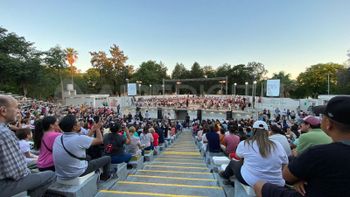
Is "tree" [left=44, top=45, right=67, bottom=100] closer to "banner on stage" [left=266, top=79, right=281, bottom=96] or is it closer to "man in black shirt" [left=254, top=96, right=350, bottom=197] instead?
"banner on stage" [left=266, top=79, right=281, bottom=96]

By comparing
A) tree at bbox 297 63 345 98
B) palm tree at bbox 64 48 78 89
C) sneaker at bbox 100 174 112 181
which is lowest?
sneaker at bbox 100 174 112 181

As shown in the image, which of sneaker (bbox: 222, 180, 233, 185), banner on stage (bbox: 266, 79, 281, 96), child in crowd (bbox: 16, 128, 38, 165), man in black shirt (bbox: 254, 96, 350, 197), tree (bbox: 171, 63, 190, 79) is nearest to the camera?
man in black shirt (bbox: 254, 96, 350, 197)

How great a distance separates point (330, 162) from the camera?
1298 mm

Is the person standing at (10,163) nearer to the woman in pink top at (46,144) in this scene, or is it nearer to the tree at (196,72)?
the woman in pink top at (46,144)

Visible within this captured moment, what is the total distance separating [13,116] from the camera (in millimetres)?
1998

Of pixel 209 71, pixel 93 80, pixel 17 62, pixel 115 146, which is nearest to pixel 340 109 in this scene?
pixel 115 146

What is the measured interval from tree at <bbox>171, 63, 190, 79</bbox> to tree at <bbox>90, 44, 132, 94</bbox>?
1537 cm

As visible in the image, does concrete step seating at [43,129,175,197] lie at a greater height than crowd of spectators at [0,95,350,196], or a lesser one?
lesser

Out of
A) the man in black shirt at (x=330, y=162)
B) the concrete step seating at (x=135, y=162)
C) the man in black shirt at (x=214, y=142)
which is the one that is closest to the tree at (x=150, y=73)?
the man in black shirt at (x=214, y=142)

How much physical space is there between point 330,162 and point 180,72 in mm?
61282

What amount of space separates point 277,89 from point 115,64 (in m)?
37.7

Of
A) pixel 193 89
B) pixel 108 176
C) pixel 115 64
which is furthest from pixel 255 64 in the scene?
pixel 108 176

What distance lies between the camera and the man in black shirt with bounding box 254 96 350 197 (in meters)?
1.29

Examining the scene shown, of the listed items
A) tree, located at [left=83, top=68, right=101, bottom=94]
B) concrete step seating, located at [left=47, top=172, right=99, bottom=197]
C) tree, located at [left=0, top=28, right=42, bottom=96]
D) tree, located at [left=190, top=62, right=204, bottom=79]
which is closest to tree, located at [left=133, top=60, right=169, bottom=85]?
tree, located at [left=190, top=62, right=204, bottom=79]
